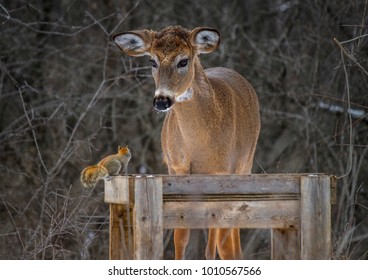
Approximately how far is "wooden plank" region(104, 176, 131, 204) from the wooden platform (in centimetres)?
4

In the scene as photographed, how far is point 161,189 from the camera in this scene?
22.8ft

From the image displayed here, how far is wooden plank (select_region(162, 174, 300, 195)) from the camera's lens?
23.1 feet

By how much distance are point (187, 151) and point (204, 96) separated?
449 mm

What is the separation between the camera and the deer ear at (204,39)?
8.67 m

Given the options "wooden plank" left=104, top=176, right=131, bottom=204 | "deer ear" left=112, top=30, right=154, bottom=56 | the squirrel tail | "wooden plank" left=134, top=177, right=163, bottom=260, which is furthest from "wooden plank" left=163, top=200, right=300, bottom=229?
"deer ear" left=112, top=30, right=154, bottom=56

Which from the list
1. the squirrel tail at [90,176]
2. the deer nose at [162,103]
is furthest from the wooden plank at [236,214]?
the deer nose at [162,103]

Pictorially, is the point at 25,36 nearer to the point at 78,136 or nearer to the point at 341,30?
the point at 78,136

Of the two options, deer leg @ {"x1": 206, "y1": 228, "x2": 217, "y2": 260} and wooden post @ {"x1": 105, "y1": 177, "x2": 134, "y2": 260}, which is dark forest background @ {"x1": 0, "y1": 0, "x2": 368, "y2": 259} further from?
wooden post @ {"x1": 105, "y1": 177, "x2": 134, "y2": 260}

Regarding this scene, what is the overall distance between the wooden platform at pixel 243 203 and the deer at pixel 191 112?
133cm

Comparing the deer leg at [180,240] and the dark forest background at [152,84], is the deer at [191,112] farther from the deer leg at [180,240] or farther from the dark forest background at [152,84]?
the dark forest background at [152,84]

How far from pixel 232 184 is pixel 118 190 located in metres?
0.82

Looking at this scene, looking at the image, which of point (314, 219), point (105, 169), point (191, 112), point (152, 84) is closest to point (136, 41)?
point (191, 112)

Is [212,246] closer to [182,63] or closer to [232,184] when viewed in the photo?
[182,63]
